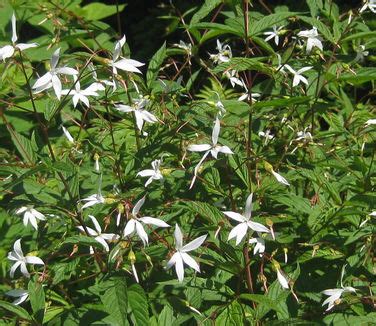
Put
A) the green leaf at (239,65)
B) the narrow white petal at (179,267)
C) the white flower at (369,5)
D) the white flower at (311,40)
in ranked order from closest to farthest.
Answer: the narrow white petal at (179,267) < the green leaf at (239,65) < the white flower at (311,40) < the white flower at (369,5)

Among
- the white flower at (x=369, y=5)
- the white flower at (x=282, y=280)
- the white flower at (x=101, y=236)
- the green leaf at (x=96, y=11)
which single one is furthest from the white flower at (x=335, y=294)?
the green leaf at (x=96, y=11)

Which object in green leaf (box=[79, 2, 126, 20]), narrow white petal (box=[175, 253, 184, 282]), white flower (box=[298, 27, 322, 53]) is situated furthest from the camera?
green leaf (box=[79, 2, 126, 20])

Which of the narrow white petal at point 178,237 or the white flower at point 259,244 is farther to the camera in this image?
the white flower at point 259,244

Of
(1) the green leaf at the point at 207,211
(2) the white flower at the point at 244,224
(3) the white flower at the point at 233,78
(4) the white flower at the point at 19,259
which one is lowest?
(4) the white flower at the point at 19,259

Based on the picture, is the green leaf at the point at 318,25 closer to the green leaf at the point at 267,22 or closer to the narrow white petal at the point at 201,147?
the green leaf at the point at 267,22

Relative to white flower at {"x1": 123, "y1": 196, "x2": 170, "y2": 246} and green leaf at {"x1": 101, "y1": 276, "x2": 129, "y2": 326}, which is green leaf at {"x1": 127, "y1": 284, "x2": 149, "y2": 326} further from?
white flower at {"x1": 123, "y1": 196, "x2": 170, "y2": 246}

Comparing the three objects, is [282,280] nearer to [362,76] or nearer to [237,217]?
[237,217]

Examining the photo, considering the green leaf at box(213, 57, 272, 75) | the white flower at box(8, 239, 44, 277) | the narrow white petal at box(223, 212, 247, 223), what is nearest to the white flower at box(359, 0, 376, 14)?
the green leaf at box(213, 57, 272, 75)

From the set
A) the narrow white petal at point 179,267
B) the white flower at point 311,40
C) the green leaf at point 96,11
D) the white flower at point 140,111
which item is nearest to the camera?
the narrow white petal at point 179,267
